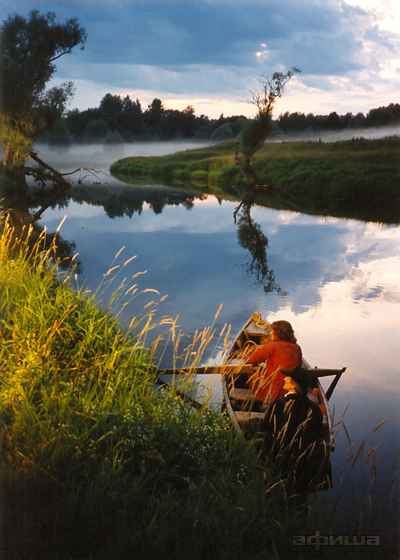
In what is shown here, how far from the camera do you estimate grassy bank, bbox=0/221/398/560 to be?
3373 millimetres

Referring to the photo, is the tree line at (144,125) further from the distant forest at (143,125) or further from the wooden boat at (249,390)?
the wooden boat at (249,390)

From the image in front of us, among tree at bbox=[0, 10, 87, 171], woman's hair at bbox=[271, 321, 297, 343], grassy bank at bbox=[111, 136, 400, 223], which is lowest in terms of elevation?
woman's hair at bbox=[271, 321, 297, 343]

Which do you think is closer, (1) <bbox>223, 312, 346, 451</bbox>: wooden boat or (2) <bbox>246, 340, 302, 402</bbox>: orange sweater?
(1) <bbox>223, 312, 346, 451</bbox>: wooden boat

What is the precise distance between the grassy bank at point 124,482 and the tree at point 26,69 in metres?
29.5

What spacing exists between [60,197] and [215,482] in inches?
1469

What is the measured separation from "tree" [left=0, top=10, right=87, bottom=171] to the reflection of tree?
15.1 metres

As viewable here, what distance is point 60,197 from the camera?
38.6 meters

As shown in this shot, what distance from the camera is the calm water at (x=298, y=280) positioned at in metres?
7.61

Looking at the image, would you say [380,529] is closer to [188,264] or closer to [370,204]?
[188,264]

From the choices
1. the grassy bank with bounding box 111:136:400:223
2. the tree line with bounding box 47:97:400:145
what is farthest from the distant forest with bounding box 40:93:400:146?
the grassy bank with bounding box 111:136:400:223

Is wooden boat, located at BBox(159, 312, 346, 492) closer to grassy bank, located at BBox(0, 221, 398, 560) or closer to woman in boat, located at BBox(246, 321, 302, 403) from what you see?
woman in boat, located at BBox(246, 321, 302, 403)

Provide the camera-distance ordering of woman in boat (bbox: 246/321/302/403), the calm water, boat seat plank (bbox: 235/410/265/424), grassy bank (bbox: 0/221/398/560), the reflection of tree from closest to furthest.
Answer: grassy bank (bbox: 0/221/398/560)
boat seat plank (bbox: 235/410/265/424)
woman in boat (bbox: 246/321/302/403)
the calm water
the reflection of tree

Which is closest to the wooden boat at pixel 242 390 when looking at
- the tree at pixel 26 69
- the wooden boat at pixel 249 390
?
the wooden boat at pixel 249 390

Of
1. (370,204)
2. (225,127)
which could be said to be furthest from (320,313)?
(225,127)
